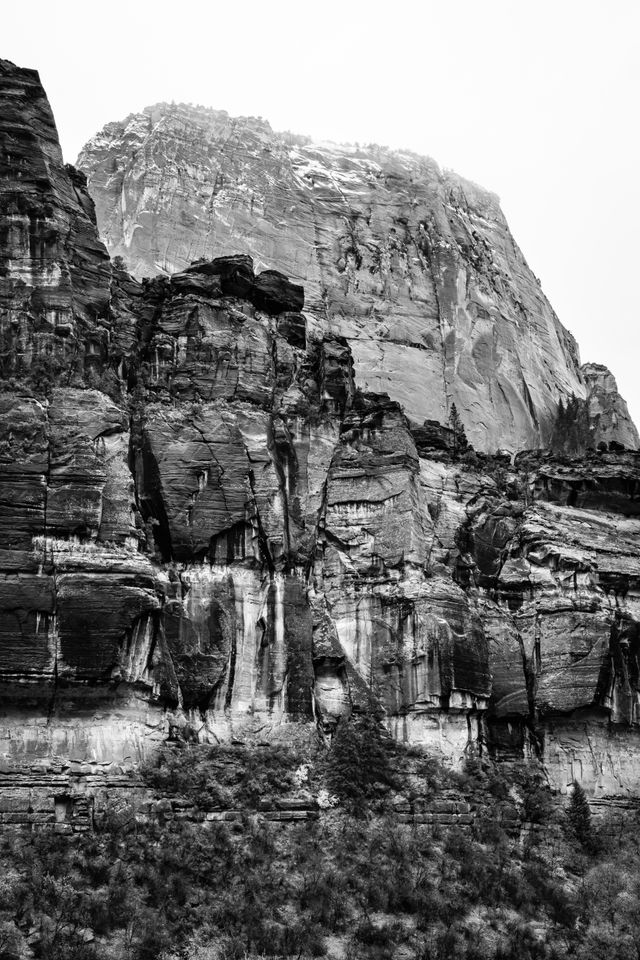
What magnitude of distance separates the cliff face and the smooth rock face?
14891mm

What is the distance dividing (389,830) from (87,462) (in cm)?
1797

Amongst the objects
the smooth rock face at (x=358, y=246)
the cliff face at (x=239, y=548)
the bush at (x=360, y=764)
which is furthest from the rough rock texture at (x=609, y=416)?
the bush at (x=360, y=764)

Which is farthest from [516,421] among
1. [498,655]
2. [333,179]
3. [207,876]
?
[207,876]

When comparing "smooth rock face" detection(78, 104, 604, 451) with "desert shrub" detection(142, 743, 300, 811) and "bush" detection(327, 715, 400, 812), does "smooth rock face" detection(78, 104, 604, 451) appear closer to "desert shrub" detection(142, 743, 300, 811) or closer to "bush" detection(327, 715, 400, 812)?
"bush" detection(327, 715, 400, 812)

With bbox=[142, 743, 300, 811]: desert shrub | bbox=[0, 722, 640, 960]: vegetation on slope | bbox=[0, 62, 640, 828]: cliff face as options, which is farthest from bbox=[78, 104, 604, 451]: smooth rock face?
bbox=[142, 743, 300, 811]: desert shrub

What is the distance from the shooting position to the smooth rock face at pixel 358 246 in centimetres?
8406

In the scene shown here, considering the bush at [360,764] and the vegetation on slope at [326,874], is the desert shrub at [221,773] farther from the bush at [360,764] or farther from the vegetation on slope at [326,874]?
the bush at [360,764]

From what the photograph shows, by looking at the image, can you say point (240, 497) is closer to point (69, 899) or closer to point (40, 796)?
point (40, 796)

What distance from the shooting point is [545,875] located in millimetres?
55906

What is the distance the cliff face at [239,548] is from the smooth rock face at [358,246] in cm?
1489

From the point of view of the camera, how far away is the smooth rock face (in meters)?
84.1

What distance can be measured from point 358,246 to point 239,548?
106 ft

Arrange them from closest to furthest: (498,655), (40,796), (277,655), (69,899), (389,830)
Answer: (69,899) → (40,796) → (389,830) → (277,655) → (498,655)

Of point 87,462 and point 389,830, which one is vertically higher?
point 87,462
